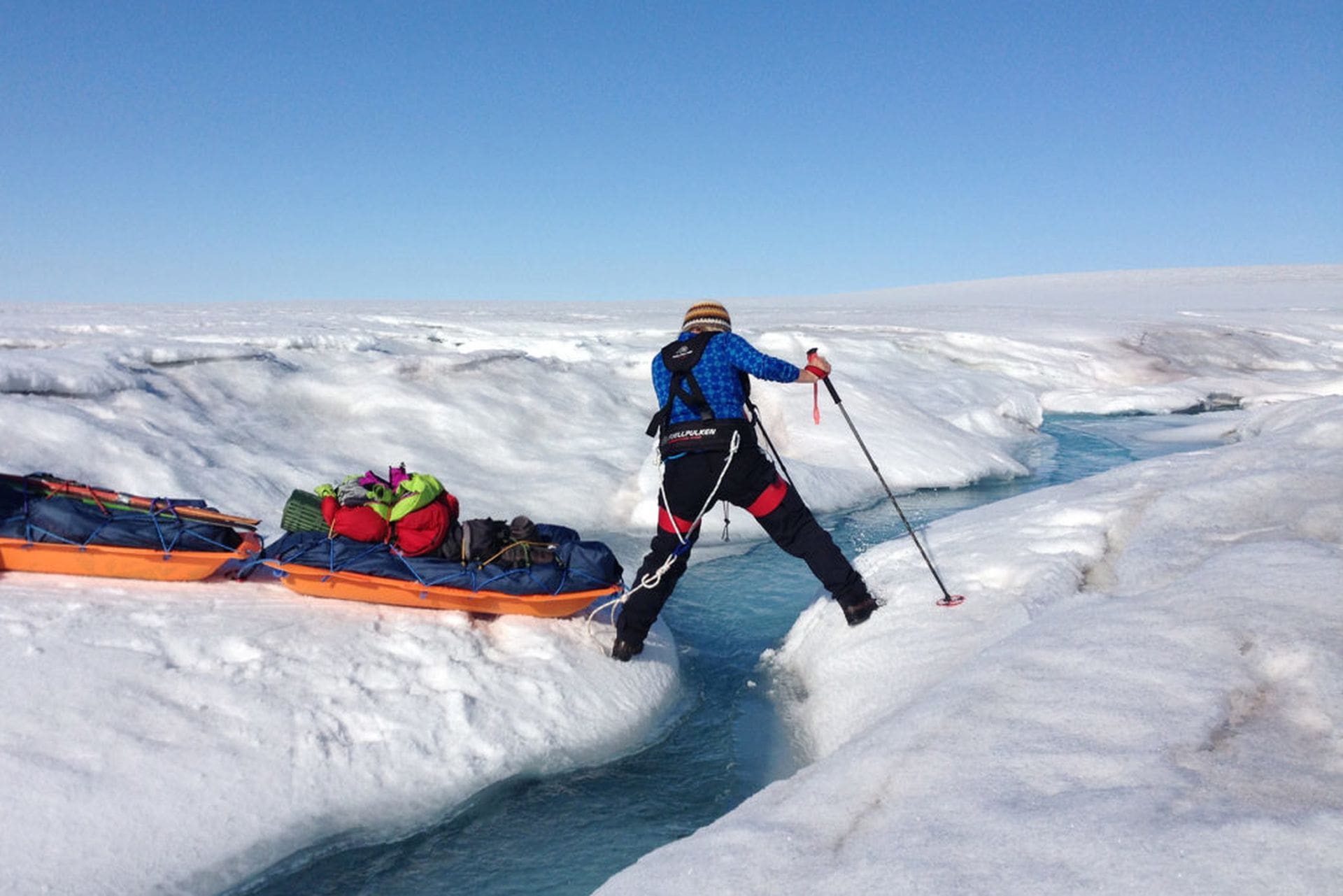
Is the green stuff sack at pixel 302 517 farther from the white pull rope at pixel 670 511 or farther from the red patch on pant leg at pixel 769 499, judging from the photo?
the red patch on pant leg at pixel 769 499

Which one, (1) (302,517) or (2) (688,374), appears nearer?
(2) (688,374)

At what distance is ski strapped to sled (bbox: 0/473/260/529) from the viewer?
3.93 meters

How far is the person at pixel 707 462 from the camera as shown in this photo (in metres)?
3.64

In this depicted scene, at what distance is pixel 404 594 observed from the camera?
3721mm

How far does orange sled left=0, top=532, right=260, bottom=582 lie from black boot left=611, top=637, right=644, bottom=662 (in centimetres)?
175

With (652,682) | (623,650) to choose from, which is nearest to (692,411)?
(623,650)

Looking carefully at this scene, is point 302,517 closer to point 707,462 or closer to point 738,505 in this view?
point 707,462

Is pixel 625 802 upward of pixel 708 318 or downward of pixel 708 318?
downward

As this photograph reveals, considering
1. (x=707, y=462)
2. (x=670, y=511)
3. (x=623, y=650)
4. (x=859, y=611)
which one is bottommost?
(x=623, y=650)

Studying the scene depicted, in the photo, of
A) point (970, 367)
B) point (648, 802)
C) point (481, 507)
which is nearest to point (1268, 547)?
point (648, 802)

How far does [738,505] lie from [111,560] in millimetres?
2743

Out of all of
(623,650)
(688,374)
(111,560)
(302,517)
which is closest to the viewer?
(111,560)

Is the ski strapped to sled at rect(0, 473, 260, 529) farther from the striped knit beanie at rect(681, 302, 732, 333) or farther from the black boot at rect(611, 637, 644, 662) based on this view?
the striped knit beanie at rect(681, 302, 732, 333)

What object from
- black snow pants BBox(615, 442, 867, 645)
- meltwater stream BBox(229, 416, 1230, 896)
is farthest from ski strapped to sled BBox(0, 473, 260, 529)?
black snow pants BBox(615, 442, 867, 645)
